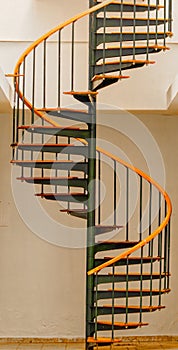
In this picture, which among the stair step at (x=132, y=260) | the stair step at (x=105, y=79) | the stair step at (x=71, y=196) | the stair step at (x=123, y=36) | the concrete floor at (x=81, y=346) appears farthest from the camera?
the concrete floor at (x=81, y=346)

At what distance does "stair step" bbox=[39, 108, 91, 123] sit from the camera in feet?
22.7

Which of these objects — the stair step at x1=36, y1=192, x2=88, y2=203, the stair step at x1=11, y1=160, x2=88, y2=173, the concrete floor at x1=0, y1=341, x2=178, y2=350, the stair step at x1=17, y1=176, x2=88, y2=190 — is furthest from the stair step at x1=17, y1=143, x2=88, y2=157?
the concrete floor at x1=0, y1=341, x2=178, y2=350

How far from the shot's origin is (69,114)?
7000 mm

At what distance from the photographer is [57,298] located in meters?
8.32

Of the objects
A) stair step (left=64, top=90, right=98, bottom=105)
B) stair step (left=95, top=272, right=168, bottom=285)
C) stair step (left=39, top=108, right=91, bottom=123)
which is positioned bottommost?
stair step (left=95, top=272, right=168, bottom=285)

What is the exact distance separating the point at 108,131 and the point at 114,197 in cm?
78

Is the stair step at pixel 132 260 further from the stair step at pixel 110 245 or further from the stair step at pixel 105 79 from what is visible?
the stair step at pixel 105 79

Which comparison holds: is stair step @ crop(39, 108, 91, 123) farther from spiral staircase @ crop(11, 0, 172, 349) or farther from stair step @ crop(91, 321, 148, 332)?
stair step @ crop(91, 321, 148, 332)

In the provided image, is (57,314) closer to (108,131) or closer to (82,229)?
(82,229)

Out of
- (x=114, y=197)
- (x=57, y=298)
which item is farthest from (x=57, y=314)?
(x=114, y=197)

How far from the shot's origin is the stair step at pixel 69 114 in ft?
22.7

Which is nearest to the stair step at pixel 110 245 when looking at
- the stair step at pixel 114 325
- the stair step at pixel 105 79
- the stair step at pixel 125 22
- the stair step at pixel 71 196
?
the stair step at pixel 71 196

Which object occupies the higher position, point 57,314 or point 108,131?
point 108,131

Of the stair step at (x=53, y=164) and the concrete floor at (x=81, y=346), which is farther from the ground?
the stair step at (x=53, y=164)
